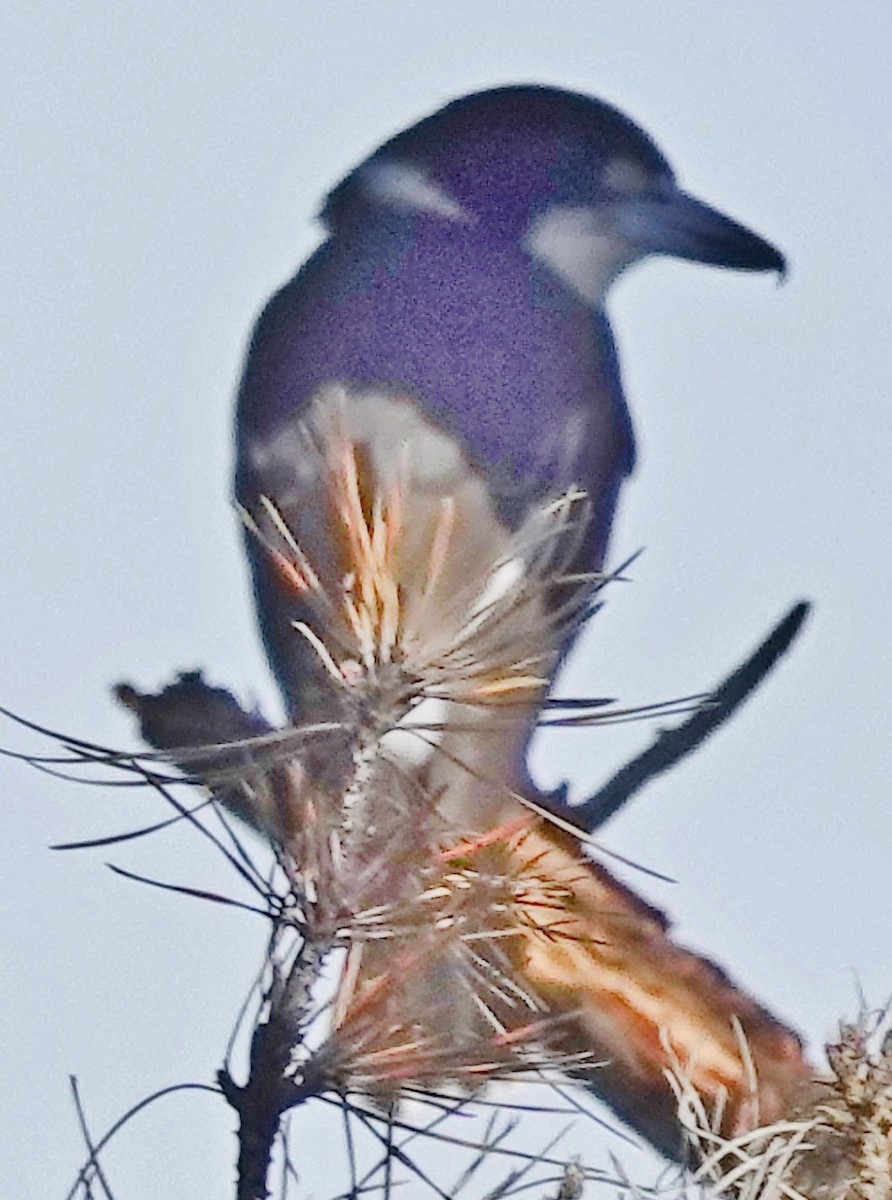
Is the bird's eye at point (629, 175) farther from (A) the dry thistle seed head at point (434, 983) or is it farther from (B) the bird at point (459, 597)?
(A) the dry thistle seed head at point (434, 983)

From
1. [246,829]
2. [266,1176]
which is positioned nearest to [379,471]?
[246,829]

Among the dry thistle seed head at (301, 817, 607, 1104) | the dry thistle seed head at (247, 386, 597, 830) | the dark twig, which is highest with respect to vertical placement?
the dark twig

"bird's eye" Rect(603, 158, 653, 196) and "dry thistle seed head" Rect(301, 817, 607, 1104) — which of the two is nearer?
"dry thistle seed head" Rect(301, 817, 607, 1104)

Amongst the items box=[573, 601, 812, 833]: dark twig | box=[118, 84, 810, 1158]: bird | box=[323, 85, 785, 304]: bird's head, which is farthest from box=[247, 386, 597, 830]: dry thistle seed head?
box=[323, 85, 785, 304]: bird's head

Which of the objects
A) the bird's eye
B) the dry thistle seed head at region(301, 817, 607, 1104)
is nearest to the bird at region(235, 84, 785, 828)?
the bird's eye

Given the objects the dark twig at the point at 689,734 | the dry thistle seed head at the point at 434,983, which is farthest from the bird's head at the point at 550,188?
the dry thistle seed head at the point at 434,983

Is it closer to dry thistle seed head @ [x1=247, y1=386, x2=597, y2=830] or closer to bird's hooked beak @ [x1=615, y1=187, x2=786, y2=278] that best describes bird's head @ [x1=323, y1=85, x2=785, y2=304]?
bird's hooked beak @ [x1=615, y1=187, x2=786, y2=278]

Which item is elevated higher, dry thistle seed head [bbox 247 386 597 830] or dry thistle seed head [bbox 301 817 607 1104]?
dry thistle seed head [bbox 247 386 597 830]

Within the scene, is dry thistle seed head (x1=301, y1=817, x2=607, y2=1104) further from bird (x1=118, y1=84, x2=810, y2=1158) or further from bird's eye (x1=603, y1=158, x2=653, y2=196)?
bird's eye (x1=603, y1=158, x2=653, y2=196)
